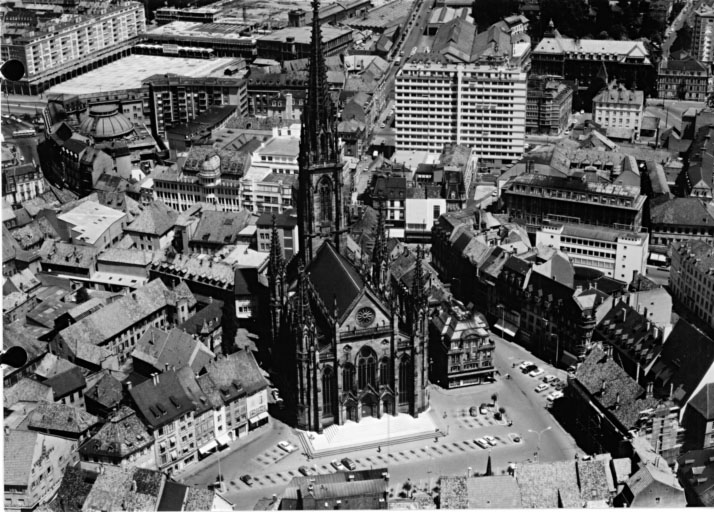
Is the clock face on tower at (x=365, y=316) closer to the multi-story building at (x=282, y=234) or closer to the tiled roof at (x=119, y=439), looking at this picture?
the tiled roof at (x=119, y=439)

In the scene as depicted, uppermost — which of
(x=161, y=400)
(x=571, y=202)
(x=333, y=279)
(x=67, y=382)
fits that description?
(x=333, y=279)

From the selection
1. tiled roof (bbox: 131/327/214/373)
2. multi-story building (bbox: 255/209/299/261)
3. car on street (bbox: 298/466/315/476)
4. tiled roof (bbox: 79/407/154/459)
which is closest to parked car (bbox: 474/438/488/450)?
car on street (bbox: 298/466/315/476)

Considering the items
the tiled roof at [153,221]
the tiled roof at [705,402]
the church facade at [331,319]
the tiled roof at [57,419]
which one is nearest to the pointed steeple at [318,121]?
the church facade at [331,319]

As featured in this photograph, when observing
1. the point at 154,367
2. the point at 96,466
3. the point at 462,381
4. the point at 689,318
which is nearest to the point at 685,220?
the point at 689,318

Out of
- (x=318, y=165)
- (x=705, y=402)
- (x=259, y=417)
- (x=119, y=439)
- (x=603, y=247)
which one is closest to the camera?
(x=119, y=439)

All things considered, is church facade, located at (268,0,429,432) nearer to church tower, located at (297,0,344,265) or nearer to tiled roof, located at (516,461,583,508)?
church tower, located at (297,0,344,265)

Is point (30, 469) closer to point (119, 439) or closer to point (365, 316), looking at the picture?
point (119, 439)

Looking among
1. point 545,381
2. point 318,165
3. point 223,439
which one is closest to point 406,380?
point 545,381

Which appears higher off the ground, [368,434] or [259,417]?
[259,417]
